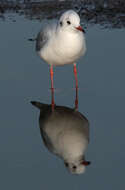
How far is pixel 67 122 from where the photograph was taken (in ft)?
23.0

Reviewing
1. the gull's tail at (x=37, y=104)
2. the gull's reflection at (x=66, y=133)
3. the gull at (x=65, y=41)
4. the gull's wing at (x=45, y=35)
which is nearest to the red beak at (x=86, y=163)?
the gull's reflection at (x=66, y=133)

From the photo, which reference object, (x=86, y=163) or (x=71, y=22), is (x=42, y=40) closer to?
(x=71, y=22)

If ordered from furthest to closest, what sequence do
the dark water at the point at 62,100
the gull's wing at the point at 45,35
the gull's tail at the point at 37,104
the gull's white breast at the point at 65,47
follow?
the gull's wing at the point at 45,35 → the gull's white breast at the point at 65,47 → the gull's tail at the point at 37,104 → the dark water at the point at 62,100

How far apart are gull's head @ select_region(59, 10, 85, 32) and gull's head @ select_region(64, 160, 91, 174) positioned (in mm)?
2142

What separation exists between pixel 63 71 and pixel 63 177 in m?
3.19

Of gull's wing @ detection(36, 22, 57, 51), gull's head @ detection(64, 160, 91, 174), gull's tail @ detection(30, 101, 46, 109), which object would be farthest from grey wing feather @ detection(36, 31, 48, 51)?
gull's head @ detection(64, 160, 91, 174)

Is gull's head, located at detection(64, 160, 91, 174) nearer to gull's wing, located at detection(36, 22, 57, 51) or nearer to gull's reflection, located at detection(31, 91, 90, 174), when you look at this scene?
gull's reflection, located at detection(31, 91, 90, 174)

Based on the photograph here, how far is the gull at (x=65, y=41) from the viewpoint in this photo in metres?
7.55

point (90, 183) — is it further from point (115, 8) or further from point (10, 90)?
point (115, 8)

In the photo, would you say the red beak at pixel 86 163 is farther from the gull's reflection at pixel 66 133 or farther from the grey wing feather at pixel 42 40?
the grey wing feather at pixel 42 40

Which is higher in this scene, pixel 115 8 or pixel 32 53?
pixel 115 8

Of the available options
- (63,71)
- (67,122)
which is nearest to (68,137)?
(67,122)

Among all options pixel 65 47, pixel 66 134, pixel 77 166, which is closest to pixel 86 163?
pixel 77 166

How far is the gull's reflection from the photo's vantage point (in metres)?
6.00
